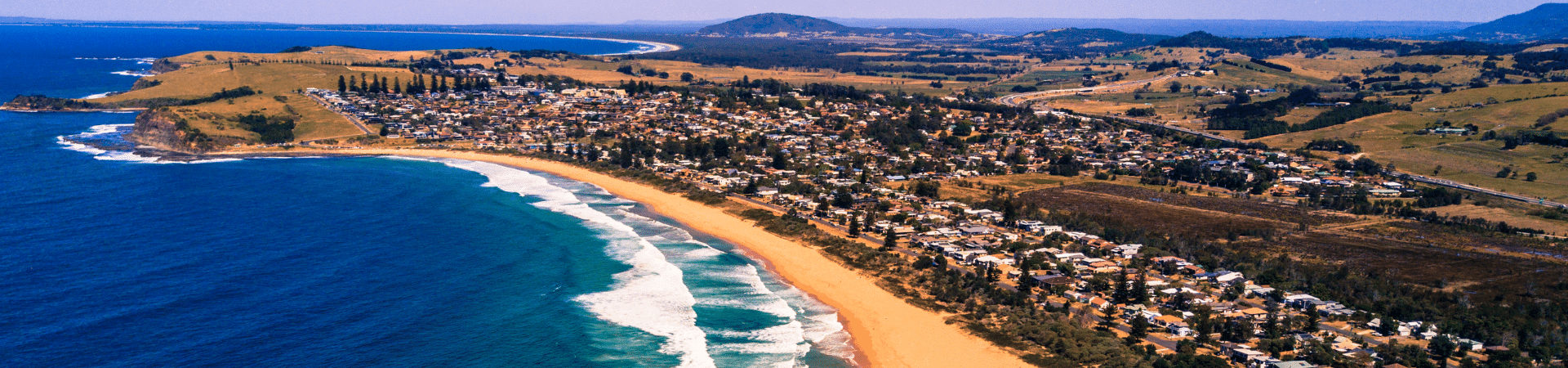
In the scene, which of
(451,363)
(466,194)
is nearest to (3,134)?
(466,194)

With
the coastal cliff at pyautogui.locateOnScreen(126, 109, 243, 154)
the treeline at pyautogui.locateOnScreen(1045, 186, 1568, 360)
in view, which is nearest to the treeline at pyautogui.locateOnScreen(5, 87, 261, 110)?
the coastal cliff at pyautogui.locateOnScreen(126, 109, 243, 154)

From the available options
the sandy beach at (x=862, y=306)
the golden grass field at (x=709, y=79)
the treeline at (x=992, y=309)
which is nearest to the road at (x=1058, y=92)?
the golden grass field at (x=709, y=79)

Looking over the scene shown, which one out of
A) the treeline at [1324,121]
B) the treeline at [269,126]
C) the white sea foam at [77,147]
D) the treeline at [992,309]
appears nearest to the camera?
the treeline at [992,309]

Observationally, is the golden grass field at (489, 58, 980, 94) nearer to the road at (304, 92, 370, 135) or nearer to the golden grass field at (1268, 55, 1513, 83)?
the road at (304, 92, 370, 135)

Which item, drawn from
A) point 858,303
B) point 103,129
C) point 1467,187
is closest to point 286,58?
point 103,129

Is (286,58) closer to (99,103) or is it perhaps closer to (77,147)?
(99,103)

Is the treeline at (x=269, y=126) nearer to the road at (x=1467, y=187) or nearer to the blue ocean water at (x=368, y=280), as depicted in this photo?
the blue ocean water at (x=368, y=280)
